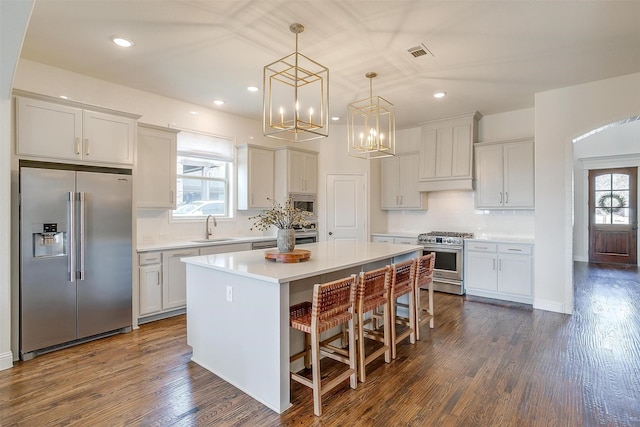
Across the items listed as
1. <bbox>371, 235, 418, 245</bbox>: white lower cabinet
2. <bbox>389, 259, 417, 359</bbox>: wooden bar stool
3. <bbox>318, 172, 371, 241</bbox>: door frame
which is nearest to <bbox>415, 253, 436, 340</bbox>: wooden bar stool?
<bbox>389, 259, 417, 359</bbox>: wooden bar stool

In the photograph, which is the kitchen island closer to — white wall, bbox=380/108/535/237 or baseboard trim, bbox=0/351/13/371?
baseboard trim, bbox=0/351/13/371

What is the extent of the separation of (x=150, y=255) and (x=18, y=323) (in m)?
1.29

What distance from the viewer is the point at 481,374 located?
2.76m

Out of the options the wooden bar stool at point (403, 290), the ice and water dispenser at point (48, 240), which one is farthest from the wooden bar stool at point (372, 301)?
the ice and water dispenser at point (48, 240)

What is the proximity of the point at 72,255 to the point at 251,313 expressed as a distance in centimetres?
213

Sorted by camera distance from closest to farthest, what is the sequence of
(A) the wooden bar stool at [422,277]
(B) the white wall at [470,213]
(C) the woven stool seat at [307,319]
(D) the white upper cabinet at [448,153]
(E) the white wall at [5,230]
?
1. (C) the woven stool seat at [307,319]
2. (E) the white wall at [5,230]
3. (A) the wooden bar stool at [422,277]
4. (B) the white wall at [470,213]
5. (D) the white upper cabinet at [448,153]

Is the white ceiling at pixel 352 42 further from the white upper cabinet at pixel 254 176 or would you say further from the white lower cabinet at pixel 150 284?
the white lower cabinet at pixel 150 284

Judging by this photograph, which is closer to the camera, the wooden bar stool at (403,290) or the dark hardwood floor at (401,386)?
the dark hardwood floor at (401,386)

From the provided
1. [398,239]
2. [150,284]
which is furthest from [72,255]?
[398,239]

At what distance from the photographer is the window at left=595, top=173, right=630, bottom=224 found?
7.88m

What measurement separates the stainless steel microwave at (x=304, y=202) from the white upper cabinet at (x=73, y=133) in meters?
2.63

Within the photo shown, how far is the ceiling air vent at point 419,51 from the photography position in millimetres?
3186

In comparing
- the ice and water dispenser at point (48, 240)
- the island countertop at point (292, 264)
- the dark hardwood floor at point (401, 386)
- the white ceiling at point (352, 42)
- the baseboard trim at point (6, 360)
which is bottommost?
the dark hardwood floor at point (401, 386)

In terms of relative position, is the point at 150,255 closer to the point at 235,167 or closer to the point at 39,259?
the point at 39,259
